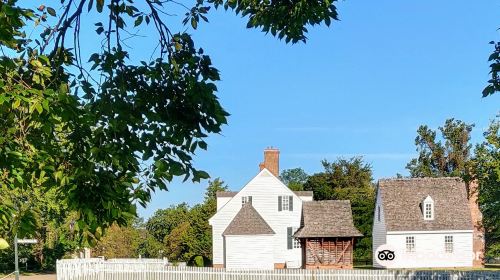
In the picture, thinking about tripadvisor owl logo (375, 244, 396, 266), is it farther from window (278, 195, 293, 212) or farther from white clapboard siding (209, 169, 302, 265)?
window (278, 195, 293, 212)

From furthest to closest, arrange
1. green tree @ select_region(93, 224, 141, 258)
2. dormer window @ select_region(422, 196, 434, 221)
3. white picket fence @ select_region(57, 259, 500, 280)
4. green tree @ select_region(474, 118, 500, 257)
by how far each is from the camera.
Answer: green tree @ select_region(93, 224, 141, 258) < dormer window @ select_region(422, 196, 434, 221) < green tree @ select_region(474, 118, 500, 257) < white picket fence @ select_region(57, 259, 500, 280)

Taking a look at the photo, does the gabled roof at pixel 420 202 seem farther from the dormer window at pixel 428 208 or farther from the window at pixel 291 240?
the window at pixel 291 240

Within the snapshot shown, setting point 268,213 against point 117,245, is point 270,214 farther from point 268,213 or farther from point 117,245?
point 117,245

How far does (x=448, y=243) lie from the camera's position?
43.9 m

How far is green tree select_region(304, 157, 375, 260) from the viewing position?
52.2 meters

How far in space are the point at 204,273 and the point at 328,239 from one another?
567 inches

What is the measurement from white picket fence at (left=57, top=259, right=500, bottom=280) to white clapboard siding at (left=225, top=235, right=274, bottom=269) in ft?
35.6

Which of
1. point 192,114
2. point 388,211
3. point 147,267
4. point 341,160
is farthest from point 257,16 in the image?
point 341,160

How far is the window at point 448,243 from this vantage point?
4388 centimetres

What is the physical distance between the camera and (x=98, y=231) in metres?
4.98

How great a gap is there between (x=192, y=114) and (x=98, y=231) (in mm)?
1236

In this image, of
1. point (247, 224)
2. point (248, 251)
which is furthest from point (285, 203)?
point (248, 251)

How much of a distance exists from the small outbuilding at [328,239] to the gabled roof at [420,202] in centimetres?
544

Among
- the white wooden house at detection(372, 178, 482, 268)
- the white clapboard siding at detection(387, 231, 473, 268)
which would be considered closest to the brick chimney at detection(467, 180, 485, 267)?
the white wooden house at detection(372, 178, 482, 268)
